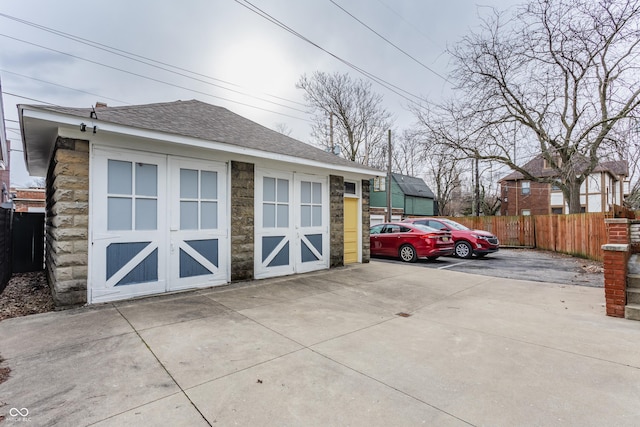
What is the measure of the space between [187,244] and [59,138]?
2.46 metres

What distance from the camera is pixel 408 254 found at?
33.3 ft

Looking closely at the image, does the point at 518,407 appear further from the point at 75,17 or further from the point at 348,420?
the point at 75,17

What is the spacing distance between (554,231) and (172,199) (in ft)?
52.0

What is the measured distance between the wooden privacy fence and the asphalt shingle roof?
8.92 m

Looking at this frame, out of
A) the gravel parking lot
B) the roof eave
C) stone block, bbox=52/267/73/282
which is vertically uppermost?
the roof eave

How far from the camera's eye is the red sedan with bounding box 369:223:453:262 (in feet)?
32.1

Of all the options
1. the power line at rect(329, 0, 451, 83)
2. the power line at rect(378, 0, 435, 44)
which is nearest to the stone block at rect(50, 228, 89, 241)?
the power line at rect(329, 0, 451, 83)

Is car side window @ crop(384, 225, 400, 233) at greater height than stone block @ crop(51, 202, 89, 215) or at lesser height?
lesser

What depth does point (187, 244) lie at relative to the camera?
18.5ft

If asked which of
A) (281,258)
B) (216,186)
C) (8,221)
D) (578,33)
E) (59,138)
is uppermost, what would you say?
(578,33)

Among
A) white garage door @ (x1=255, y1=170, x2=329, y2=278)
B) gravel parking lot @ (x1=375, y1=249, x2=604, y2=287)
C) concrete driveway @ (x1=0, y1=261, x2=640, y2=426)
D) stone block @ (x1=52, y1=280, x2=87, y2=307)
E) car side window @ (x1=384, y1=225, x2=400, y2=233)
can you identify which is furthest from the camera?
car side window @ (x1=384, y1=225, x2=400, y2=233)

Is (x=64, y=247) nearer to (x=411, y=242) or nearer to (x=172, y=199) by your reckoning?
(x=172, y=199)

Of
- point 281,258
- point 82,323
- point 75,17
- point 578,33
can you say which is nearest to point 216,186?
point 281,258

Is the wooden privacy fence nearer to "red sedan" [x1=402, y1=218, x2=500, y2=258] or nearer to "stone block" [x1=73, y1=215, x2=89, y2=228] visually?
"red sedan" [x1=402, y1=218, x2=500, y2=258]
